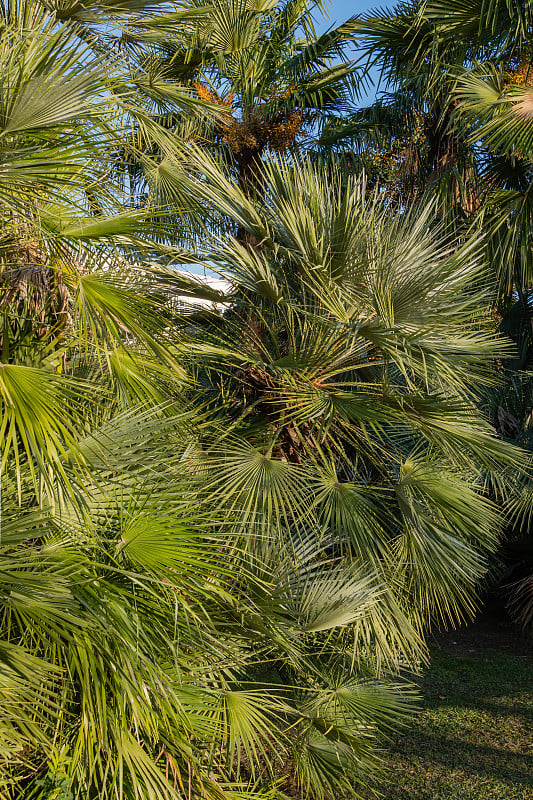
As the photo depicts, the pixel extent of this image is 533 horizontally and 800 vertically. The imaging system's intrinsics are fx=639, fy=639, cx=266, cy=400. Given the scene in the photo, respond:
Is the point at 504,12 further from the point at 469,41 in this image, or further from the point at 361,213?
the point at 361,213

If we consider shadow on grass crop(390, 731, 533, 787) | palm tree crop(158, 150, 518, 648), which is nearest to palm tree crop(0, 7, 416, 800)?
palm tree crop(158, 150, 518, 648)

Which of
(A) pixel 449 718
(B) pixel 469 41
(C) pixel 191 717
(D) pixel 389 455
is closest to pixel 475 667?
(A) pixel 449 718

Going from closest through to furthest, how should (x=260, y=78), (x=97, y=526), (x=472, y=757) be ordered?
(x=97, y=526)
(x=472, y=757)
(x=260, y=78)

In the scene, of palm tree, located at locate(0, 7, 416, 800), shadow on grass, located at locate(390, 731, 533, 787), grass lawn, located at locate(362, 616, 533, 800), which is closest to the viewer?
palm tree, located at locate(0, 7, 416, 800)

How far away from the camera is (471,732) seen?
4.90 metres

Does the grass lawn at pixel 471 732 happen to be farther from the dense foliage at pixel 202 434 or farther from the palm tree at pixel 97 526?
the palm tree at pixel 97 526

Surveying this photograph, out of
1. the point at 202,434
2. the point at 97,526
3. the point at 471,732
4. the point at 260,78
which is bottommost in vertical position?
the point at 471,732

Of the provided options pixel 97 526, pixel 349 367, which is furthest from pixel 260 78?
pixel 97 526

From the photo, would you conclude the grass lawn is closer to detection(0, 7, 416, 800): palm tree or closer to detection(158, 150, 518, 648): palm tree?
detection(158, 150, 518, 648): palm tree

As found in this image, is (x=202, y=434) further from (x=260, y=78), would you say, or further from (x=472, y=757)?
(x=260, y=78)

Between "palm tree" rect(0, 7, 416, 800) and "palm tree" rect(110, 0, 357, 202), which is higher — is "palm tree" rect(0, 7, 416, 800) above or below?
below

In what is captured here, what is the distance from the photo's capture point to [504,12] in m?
4.58

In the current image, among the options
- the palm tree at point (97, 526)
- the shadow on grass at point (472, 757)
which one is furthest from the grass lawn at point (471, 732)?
the palm tree at point (97, 526)

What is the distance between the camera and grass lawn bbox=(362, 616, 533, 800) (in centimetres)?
409
